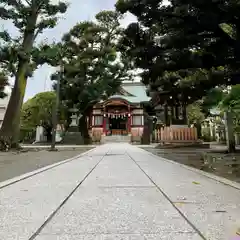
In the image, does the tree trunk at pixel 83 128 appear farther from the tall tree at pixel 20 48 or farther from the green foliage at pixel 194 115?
the tall tree at pixel 20 48

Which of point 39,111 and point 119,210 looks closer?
point 119,210

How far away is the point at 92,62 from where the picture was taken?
2986 cm

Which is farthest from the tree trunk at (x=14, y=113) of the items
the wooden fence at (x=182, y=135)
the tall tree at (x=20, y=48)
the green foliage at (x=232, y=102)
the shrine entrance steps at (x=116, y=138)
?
the shrine entrance steps at (x=116, y=138)

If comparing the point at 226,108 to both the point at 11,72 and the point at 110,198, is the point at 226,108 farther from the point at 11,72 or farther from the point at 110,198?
the point at 11,72

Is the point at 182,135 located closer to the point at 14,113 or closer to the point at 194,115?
the point at 14,113

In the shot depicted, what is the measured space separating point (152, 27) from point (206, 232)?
31.9 ft

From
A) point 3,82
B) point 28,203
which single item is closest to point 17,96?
point 3,82

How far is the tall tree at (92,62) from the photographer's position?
28906 mm

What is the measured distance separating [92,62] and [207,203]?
1073 inches

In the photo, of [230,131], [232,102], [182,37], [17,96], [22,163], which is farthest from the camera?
[17,96]

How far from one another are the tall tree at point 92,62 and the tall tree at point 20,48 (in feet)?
38.2

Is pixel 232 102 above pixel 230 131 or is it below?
above

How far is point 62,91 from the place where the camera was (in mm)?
30297

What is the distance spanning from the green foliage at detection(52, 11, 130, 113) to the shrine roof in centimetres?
970
